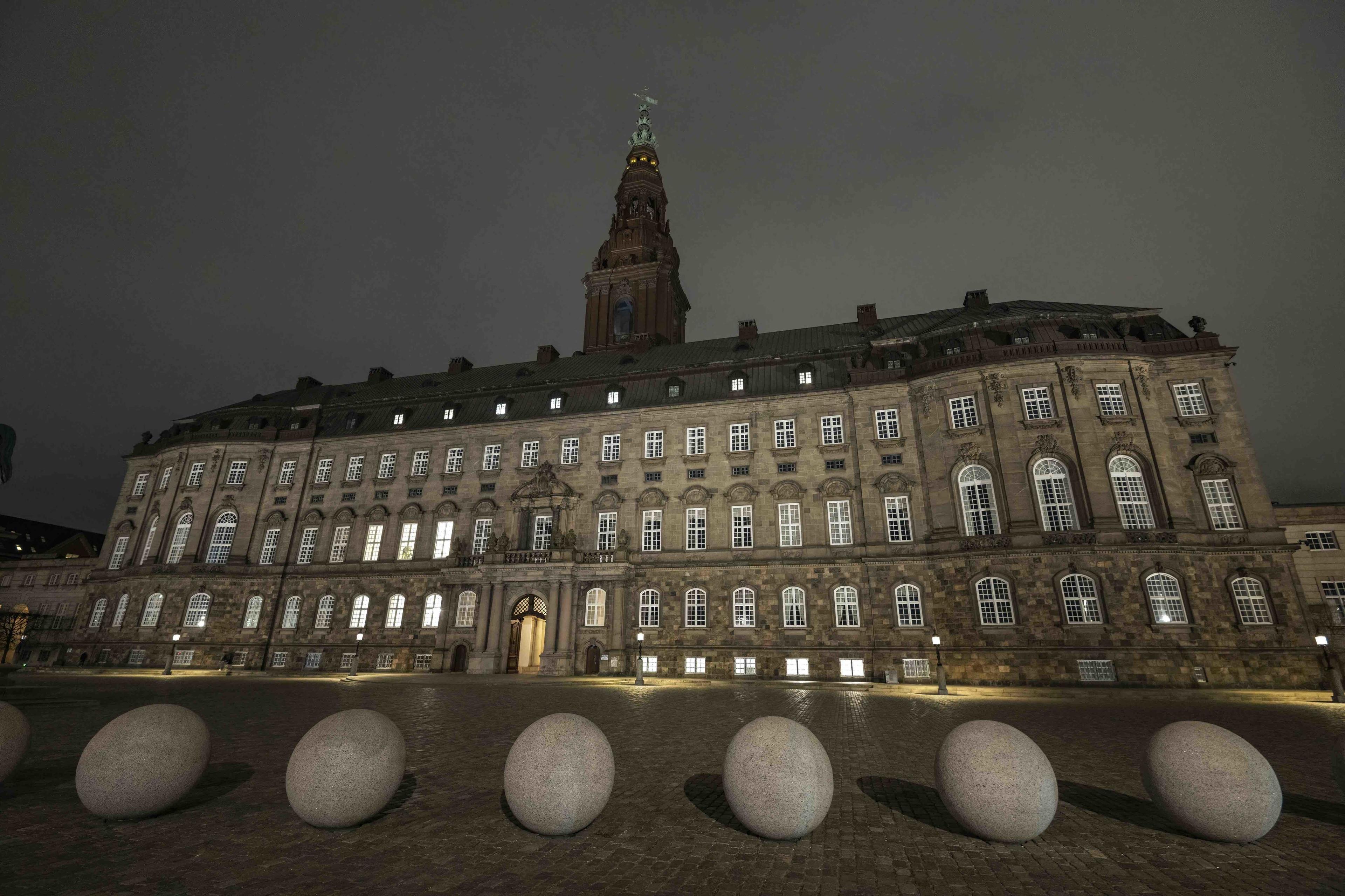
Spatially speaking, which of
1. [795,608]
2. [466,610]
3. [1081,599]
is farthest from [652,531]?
[1081,599]

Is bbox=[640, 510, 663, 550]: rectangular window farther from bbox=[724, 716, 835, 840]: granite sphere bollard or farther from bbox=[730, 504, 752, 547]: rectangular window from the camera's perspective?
bbox=[724, 716, 835, 840]: granite sphere bollard

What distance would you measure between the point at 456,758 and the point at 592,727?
20.5 feet

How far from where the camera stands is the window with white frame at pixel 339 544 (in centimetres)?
4869

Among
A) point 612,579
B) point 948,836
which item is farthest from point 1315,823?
point 612,579

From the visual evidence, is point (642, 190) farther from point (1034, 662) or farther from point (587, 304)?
point (1034, 662)

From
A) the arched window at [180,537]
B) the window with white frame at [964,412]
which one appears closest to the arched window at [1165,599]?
the window with white frame at [964,412]

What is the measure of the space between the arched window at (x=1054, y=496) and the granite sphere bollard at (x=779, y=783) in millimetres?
32376

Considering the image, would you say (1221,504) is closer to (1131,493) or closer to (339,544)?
(1131,493)

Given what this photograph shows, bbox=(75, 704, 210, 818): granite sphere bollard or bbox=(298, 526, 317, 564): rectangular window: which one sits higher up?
bbox=(298, 526, 317, 564): rectangular window

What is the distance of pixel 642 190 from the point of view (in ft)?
237

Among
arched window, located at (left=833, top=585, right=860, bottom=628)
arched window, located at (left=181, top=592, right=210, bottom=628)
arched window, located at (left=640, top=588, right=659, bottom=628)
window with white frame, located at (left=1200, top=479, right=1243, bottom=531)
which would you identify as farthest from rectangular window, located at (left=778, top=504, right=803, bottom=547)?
arched window, located at (left=181, top=592, right=210, bottom=628)

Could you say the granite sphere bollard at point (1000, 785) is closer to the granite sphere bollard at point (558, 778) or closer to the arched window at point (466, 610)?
the granite sphere bollard at point (558, 778)

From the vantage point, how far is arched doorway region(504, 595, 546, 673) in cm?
4394

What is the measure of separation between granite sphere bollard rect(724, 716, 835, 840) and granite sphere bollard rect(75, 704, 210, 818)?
283 inches
